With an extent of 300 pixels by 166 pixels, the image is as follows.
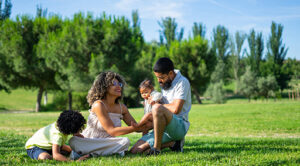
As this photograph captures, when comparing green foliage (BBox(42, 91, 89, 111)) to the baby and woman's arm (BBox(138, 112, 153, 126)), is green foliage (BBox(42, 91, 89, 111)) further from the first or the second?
woman's arm (BBox(138, 112, 153, 126))

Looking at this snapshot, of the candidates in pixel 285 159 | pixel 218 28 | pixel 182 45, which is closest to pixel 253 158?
pixel 285 159

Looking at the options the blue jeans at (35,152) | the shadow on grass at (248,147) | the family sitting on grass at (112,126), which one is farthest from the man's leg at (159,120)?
the blue jeans at (35,152)

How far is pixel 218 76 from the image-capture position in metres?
51.6

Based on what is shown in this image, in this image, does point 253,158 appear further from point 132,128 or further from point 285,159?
point 132,128

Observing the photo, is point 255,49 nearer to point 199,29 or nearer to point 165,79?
point 199,29

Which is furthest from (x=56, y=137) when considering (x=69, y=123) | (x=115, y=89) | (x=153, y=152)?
(x=153, y=152)

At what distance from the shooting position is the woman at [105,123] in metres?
4.79

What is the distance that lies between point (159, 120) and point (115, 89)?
38.8 inches

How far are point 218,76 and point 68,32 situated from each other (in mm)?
30524

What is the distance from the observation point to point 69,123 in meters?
4.73

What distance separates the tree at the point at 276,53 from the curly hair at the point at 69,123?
178ft

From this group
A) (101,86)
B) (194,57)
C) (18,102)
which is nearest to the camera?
(101,86)

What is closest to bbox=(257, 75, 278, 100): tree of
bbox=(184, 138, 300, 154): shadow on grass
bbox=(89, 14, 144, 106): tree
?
bbox=(89, 14, 144, 106): tree

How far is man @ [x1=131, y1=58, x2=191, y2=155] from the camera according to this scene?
480 cm
